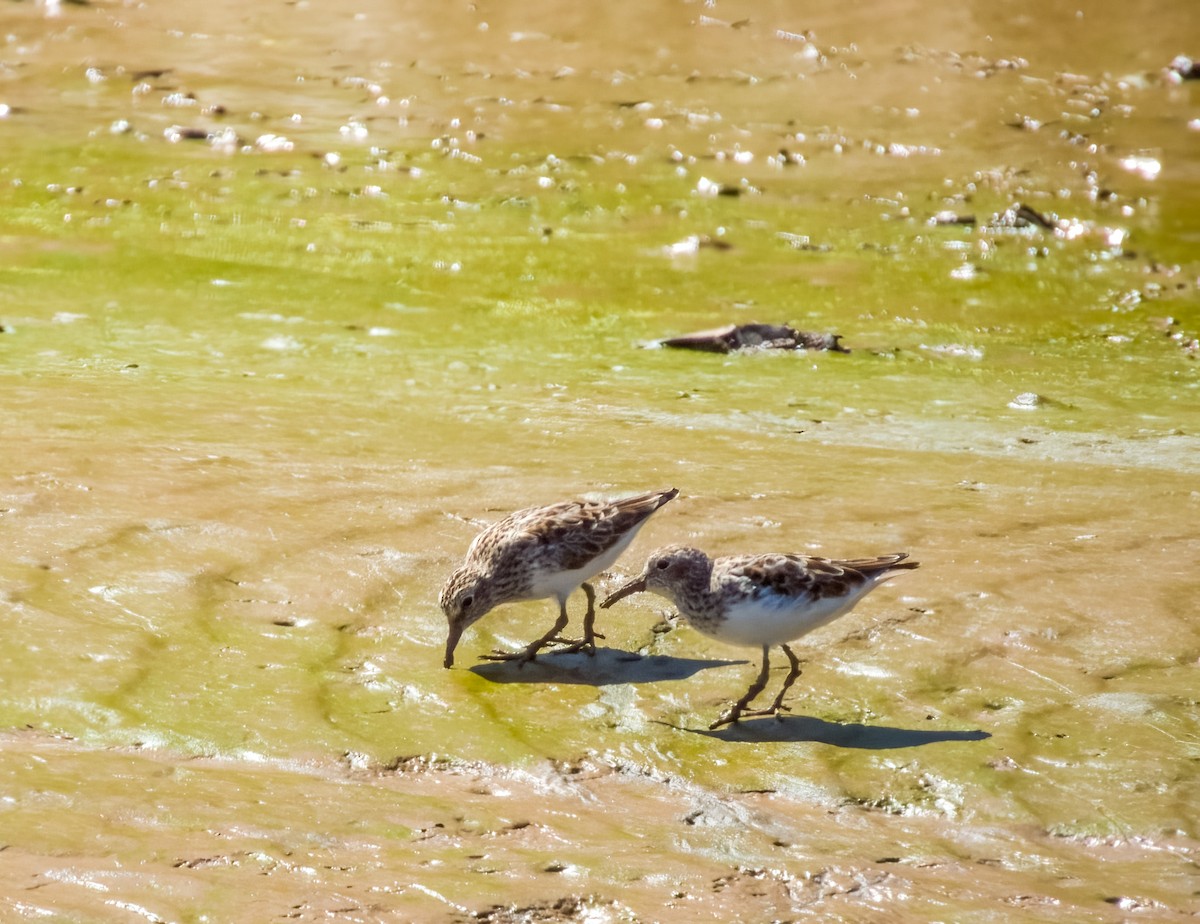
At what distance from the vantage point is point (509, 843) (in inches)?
233

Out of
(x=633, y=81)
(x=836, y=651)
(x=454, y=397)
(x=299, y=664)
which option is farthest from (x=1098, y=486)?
(x=633, y=81)

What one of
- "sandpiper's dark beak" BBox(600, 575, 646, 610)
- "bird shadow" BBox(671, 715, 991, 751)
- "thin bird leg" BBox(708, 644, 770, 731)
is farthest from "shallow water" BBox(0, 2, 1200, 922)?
"sandpiper's dark beak" BBox(600, 575, 646, 610)

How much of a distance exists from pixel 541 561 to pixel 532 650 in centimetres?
42

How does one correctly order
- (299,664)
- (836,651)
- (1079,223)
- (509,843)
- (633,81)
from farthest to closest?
(633,81) → (1079,223) → (836,651) → (299,664) → (509,843)

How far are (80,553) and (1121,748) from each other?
491 cm

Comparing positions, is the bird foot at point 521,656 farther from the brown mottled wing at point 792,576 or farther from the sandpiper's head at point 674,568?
the brown mottled wing at point 792,576

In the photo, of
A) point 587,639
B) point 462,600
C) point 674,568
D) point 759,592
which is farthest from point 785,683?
point 462,600

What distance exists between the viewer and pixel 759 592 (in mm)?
7207

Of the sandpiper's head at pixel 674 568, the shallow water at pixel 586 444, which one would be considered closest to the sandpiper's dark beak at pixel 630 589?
the sandpiper's head at pixel 674 568

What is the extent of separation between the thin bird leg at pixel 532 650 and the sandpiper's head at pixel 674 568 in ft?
2.03

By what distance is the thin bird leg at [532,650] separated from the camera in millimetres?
7883

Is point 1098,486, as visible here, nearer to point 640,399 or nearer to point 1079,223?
point 640,399

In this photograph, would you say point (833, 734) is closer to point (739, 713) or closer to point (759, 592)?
point (739, 713)

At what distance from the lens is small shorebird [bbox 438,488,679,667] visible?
25.4 ft
